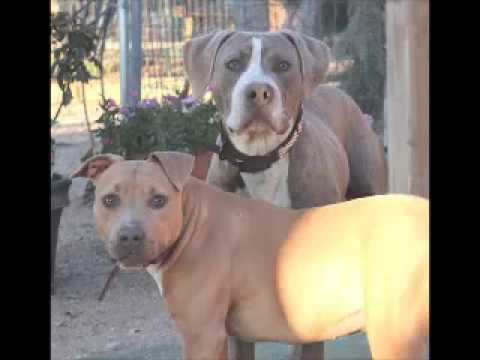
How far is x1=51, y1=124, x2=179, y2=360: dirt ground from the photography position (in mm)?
5102

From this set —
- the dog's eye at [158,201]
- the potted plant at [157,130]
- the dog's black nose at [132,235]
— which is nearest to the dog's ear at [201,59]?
the dog's eye at [158,201]

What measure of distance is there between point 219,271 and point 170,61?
5577mm

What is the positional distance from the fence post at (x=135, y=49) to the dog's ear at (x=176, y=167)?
358 cm

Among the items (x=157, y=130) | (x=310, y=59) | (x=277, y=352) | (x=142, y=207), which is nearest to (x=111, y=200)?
(x=142, y=207)

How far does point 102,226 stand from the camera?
2.92m

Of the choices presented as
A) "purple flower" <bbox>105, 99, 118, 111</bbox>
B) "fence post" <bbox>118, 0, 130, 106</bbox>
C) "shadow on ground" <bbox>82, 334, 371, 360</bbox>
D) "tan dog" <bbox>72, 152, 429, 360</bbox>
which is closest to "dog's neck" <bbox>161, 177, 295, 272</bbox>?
"tan dog" <bbox>72, 152, 429, 360</bbox>

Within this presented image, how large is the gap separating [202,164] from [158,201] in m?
2.76

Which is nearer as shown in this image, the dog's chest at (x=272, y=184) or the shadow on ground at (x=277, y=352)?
the dog's chest at (x=272, y=184)

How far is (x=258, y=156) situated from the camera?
12.0 ft

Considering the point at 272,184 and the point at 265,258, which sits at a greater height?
the point at 272,184

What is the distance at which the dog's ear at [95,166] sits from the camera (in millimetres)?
3053

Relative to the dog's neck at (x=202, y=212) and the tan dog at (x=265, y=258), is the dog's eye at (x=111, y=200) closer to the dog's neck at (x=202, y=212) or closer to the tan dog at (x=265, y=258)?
the tan dog at (x=265, y=258)

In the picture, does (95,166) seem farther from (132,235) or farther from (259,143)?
(259,143)
